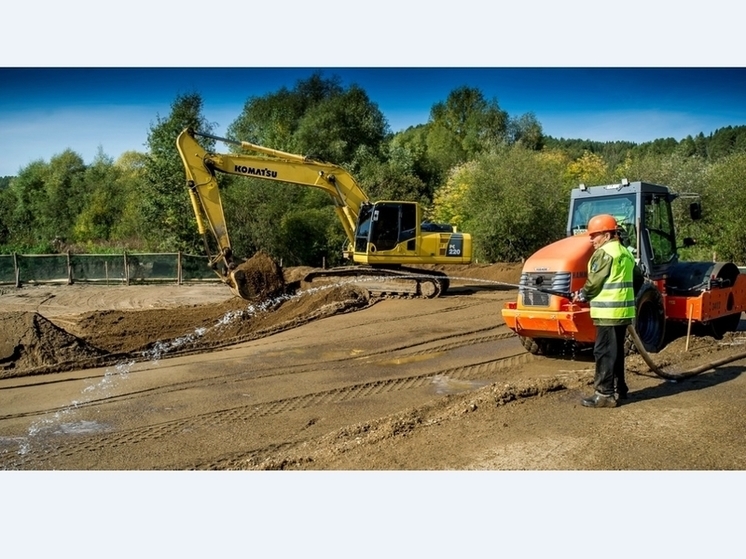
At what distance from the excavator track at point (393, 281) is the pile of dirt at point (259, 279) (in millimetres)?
1387

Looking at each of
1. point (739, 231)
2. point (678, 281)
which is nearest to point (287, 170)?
point (678, 281)

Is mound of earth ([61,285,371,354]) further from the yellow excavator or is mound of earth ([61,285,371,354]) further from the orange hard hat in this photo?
the orange hard hat

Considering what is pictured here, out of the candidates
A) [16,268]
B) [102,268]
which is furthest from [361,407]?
[16,268]

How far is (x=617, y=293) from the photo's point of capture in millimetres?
5648

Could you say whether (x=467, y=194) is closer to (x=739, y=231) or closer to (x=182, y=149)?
(x=739, y=231)

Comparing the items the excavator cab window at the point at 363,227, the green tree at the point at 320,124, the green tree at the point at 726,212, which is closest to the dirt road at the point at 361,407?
the excavator cab window at the point at 363,227

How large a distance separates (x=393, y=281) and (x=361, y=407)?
922 cm

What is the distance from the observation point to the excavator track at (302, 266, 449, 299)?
1535 cm

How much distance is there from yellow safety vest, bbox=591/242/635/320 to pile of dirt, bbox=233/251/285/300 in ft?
30.4

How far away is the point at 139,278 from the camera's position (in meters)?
21.7

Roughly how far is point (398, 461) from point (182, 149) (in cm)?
1046

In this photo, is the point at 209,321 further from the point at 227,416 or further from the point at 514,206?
the point at 514,206

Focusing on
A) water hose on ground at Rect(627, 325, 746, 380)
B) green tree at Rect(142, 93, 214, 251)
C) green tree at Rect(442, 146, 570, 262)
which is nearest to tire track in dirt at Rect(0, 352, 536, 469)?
water hose on ground at Rect(627, 325, 746, 380)

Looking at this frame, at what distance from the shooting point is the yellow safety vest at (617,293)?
565 centimetres
